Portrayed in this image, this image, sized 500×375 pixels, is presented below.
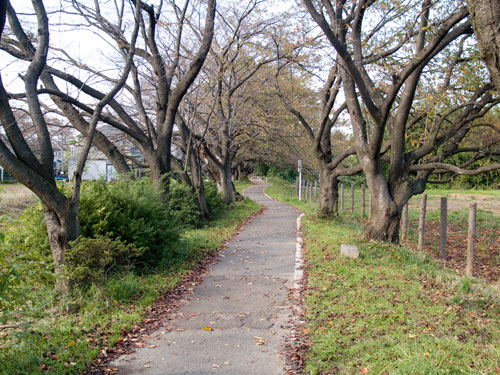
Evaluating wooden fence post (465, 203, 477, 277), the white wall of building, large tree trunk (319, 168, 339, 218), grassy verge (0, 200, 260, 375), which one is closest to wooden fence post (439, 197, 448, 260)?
wooden fence post (465, 203, 477, 277)

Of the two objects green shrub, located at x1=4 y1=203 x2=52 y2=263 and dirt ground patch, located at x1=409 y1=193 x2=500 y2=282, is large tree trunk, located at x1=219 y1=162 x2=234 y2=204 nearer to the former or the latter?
dirt ground patch, located at x1=409 y1=193 x2=500 y2=282

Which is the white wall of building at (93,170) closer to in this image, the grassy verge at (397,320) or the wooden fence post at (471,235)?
the grassy verge at (397,320)

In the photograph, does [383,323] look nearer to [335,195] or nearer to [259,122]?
[335,195]

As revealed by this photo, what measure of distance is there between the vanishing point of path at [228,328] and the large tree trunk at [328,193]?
28.1 ft

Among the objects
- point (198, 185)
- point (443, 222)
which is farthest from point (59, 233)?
point (198, 185)

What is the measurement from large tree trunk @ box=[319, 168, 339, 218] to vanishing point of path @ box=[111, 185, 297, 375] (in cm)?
856

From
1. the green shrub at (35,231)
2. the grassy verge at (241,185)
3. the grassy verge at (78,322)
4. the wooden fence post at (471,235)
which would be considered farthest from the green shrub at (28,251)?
the grassy verge at (241,185)

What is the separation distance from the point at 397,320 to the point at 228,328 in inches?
82.4

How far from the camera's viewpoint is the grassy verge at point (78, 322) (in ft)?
14.8

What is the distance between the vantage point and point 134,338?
5598 mm

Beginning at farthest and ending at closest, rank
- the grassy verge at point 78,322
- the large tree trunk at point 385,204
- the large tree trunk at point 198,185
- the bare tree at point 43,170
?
the large tree trunk at point 198,185
the large tree trunk at point 385,204
the bare tree at point 43,170
the grassy verge at point 78,322

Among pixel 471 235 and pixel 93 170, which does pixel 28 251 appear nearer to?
pixel 471 235

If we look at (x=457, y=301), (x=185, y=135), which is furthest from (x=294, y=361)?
(x=185, y=135)

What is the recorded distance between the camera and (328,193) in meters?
18.6
